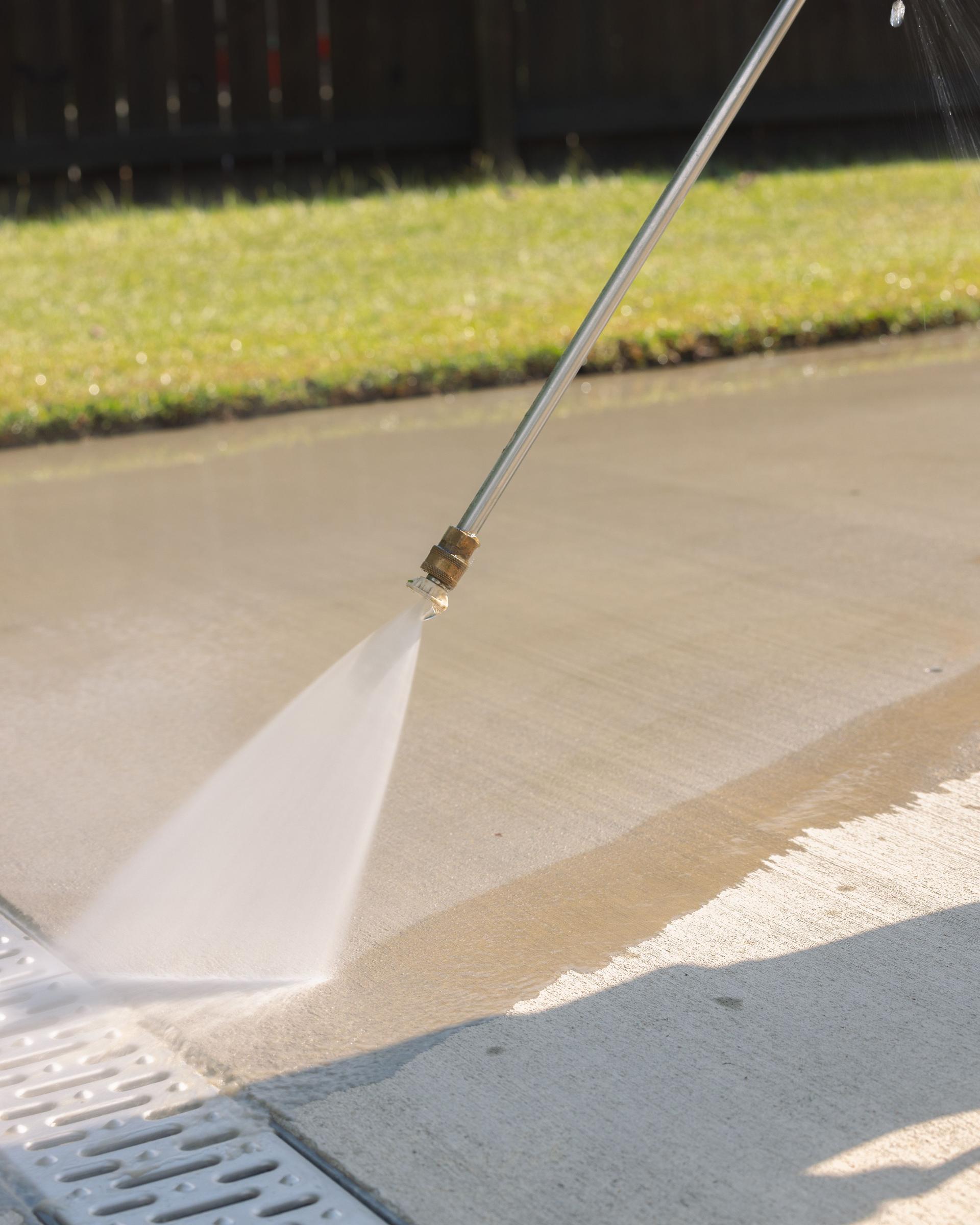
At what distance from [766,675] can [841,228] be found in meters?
7.01

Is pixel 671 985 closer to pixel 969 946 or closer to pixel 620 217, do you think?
pixel 969 946

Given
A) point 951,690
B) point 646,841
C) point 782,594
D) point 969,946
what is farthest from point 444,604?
point 782,594

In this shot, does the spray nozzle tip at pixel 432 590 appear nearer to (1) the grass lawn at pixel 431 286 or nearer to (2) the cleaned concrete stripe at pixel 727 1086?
(2) the cleaned concrete stripe at pixel 727 1086

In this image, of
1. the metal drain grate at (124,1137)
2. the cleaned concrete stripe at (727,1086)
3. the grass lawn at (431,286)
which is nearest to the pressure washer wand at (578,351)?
the cleaned concrete stripe at (727,1086)

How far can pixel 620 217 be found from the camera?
10.2 metres

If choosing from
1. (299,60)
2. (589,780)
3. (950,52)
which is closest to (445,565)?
(589,780)

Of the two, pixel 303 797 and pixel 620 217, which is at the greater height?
pixel 620 217

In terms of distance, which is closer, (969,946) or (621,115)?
(969,946)

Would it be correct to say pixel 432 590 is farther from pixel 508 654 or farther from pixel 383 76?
pixel 383 76

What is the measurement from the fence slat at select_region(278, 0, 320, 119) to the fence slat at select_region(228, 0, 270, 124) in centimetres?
12

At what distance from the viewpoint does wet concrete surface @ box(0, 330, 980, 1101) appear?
2619 millimetres

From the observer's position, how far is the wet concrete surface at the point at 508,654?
103 inches

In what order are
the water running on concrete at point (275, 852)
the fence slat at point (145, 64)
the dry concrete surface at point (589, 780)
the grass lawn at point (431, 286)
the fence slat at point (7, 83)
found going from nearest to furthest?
1. the dry concrete surface at point (589, 780)
2. the water running on concrete at point (275, 852)
3. the grass lawn at point (431, 286)
4. the fence slat at point (7, 83)
5. the fence slat at point (145, 64)

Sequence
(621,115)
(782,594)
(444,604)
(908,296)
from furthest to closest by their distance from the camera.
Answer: (621,115) < (908,296) < (782,594) < (444,604)
